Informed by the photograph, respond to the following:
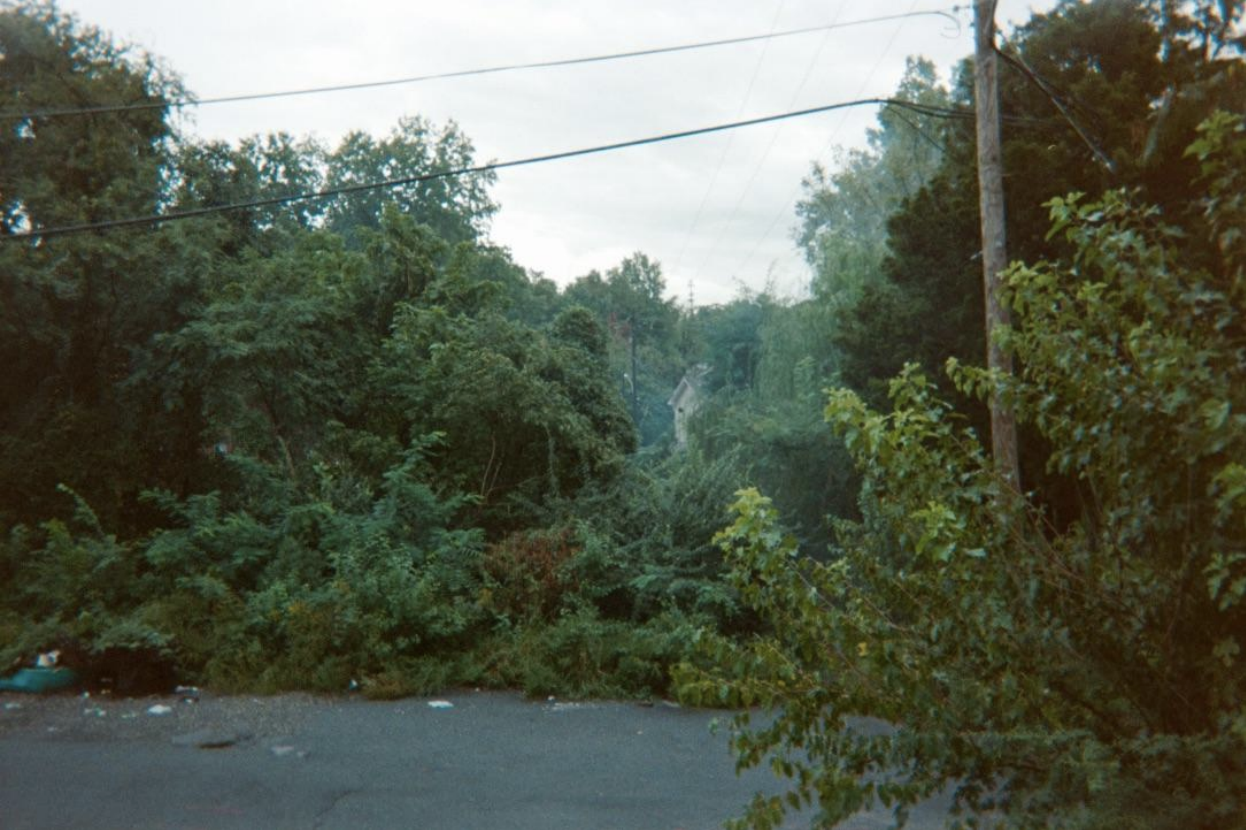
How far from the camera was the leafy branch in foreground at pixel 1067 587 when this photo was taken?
2.93m

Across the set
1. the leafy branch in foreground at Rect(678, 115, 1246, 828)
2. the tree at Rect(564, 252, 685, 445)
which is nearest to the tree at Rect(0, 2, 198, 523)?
the leafy branch in foreground at Rect(678, 115, 1246, 828)

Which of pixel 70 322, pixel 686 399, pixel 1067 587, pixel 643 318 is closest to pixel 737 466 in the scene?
pixel 70 322

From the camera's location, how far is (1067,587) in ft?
11.1

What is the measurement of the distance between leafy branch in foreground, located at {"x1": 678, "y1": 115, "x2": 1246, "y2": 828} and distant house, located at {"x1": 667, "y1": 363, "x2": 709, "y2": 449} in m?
14.2

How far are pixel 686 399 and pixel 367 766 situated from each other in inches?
1639

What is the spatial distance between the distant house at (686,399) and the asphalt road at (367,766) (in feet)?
28.7

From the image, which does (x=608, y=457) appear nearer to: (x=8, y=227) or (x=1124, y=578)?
(x=8, y=227)

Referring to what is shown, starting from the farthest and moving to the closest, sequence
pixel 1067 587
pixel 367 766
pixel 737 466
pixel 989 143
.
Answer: pixel 737 466 → pixel 989 143 → pixel 367 766 → pixel 1067 587

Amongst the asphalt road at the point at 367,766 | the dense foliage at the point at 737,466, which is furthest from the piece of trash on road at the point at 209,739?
the dense foliage at the point at 737,466

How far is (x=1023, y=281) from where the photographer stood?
12.5ft

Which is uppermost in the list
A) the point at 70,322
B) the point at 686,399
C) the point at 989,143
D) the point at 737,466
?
the point at 686,399

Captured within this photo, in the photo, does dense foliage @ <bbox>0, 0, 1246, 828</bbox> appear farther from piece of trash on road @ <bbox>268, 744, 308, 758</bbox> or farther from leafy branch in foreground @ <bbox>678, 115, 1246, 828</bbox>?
piece of trash on road @ <bbox>268, 744, 308, 758</bbox>

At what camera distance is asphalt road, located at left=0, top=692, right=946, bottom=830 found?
24.2 ft

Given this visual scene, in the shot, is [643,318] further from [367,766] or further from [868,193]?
[367,766]
